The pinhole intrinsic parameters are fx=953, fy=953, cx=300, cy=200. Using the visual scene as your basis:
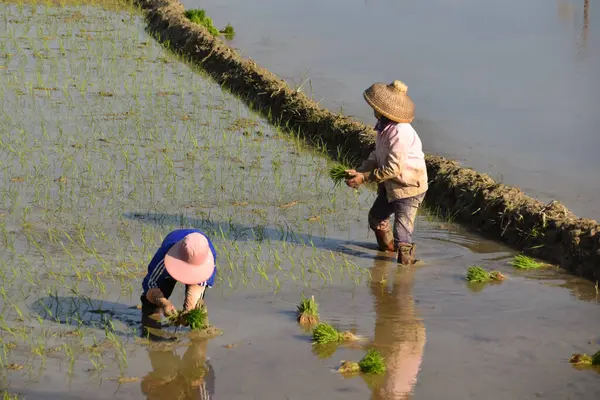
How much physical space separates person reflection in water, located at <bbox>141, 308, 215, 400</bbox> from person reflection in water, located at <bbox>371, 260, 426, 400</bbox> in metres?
0.75

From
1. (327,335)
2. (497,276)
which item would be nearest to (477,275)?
(497,276)

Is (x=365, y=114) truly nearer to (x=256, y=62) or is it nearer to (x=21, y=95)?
(x=256, y=62)

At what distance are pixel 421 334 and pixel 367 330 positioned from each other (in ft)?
0.90

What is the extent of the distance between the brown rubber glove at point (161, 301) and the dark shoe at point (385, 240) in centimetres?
175

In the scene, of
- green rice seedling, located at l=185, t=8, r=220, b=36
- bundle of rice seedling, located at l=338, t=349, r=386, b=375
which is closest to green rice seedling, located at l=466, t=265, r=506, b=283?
bundle of rice seedling, located at l=338, t=349, r=386, b=375

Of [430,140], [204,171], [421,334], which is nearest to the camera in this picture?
[421,334]

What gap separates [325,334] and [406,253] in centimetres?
132

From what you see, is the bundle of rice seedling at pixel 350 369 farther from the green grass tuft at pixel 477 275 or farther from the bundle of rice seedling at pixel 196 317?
the green grass tuft at pixel 477 275

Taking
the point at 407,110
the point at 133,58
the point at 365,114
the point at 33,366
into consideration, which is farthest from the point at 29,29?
the point at 33,366

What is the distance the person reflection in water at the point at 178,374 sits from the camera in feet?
13.5

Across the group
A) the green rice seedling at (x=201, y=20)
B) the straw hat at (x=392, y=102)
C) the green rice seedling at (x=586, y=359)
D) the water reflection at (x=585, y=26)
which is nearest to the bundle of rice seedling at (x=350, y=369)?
the green rice seedling at (x=586, y=359)

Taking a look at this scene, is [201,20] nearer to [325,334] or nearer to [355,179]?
[355,179]

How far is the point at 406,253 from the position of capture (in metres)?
5.73

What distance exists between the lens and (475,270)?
215 inches
